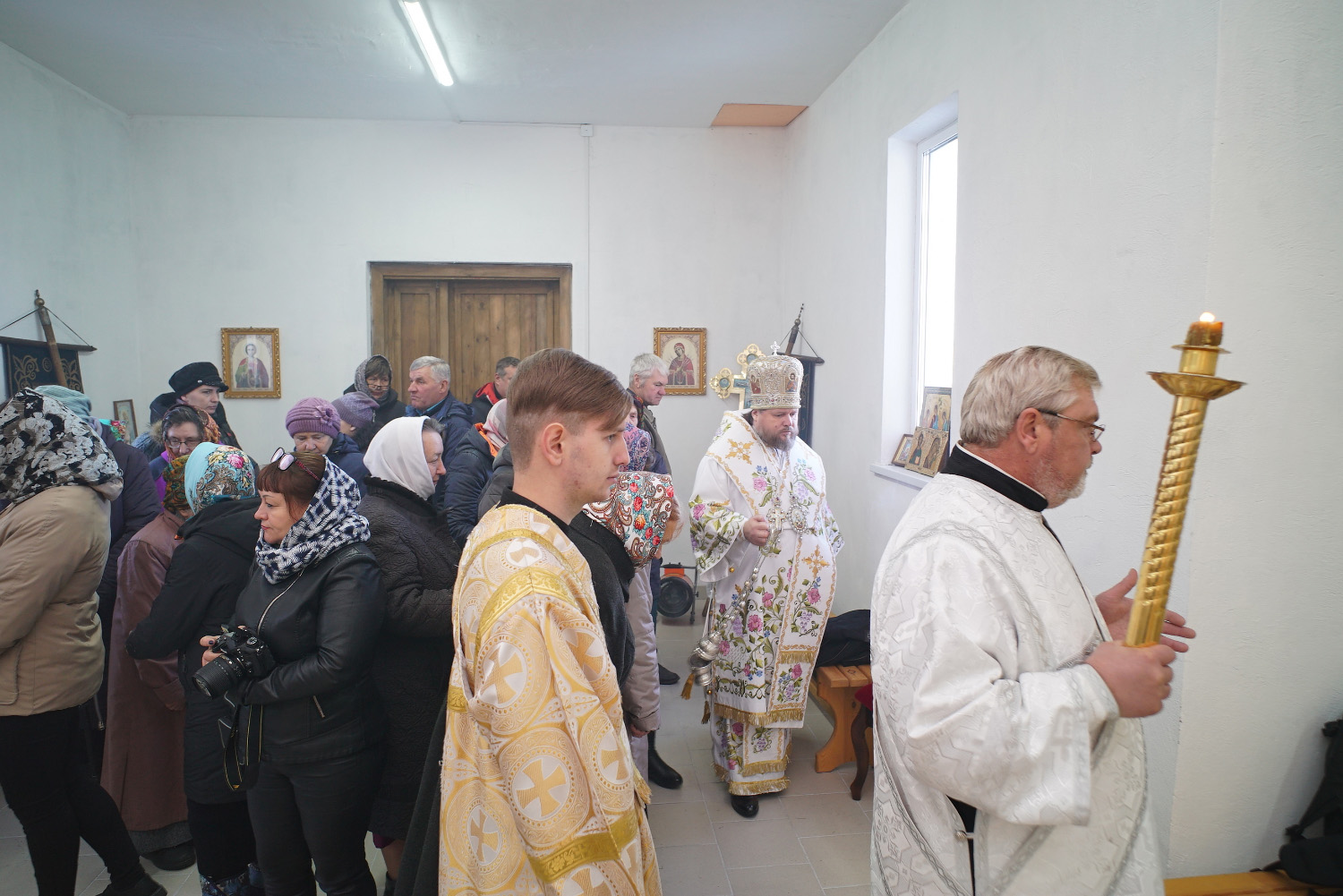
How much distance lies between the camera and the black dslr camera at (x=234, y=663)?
1.82 meters

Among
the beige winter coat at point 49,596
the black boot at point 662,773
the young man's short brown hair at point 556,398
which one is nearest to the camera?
the young man's short brown hair at point 556,398

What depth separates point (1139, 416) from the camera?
235cm

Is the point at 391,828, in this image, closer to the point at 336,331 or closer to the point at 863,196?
the point at 863,196

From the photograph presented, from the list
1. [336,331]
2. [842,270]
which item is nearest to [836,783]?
[842,270]

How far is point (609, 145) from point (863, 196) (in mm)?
2690

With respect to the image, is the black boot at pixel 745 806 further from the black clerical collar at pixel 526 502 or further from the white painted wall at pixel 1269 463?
the black clerical collar at pixel 526 502

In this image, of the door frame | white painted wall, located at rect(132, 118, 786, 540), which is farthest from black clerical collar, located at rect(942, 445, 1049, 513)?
the door frame

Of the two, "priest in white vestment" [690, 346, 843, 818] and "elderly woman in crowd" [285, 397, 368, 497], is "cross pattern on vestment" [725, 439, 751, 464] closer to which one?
"priest in white vestment" [690, 346, 843, 818]

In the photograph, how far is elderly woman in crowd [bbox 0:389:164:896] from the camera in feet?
7.25

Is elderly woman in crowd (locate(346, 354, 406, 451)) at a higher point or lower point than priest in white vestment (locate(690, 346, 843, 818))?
higher

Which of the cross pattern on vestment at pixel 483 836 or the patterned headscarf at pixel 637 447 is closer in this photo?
the cross pattern on vestment at pixel 483 836

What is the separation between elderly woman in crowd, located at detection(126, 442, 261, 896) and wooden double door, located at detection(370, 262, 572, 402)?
4580mm

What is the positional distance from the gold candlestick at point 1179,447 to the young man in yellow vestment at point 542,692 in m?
0.82

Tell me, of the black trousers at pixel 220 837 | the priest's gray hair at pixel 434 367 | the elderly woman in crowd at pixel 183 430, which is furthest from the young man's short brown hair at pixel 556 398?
the priest's gray hair at pixel 434 367
